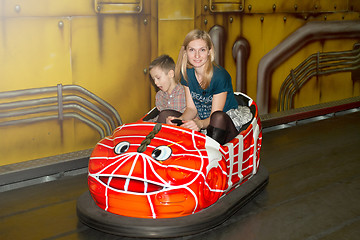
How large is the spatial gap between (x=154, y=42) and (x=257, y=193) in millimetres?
990

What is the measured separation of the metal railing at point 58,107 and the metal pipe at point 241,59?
877mm

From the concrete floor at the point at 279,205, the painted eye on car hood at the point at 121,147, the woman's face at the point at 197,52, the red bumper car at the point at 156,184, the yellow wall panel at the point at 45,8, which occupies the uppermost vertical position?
the yellow wall panel at the point at 45,8

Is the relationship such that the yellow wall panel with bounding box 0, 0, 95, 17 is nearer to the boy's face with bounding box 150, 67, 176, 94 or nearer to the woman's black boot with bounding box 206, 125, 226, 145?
the boy's face with bounding box 150, 67, 176, 94

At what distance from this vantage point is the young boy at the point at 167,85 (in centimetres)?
193

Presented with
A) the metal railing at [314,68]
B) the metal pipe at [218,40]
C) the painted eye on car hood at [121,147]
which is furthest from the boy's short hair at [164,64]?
the metal railing at [314,68]

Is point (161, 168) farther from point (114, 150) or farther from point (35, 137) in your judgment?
point (35, 137)

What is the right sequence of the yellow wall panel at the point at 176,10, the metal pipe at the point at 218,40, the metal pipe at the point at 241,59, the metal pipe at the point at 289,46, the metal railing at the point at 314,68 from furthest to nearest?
the metal railing at the point at 314,68, the metal pipe at the point at 289,46, the metal pipe at the point at 241,59, the metal pipe at the point at 218,40, the yellow wall panel at the point at 176,10

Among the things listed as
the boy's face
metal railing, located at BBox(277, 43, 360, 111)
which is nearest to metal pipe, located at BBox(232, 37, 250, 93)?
metal railing, located at BBox(277, 43, 360, 111)

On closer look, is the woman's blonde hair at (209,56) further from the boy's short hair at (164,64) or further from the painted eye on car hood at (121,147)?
the painted eye on car hood at (121,147)

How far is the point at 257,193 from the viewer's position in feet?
6.14

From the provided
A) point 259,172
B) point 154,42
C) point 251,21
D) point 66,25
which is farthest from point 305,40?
point 66,25

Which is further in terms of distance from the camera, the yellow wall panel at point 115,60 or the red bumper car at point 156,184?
the yellow wall panel at point 115,60

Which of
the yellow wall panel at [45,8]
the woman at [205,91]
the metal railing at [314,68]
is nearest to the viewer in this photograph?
the woman at [205,91]

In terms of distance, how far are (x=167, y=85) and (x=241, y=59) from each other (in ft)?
3.47
